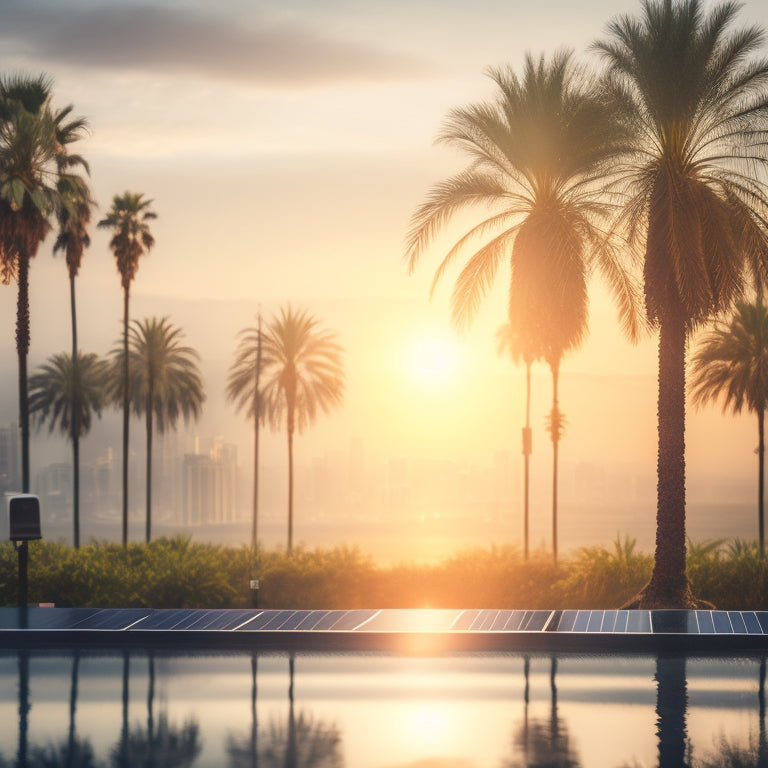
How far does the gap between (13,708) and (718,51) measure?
15.7m

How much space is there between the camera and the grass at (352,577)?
76.2ft

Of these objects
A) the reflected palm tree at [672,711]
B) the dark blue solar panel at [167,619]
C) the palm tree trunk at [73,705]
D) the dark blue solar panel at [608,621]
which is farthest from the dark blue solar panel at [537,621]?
the palm tree trunk at [73,705]

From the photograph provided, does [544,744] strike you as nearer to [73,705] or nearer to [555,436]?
[73,705]

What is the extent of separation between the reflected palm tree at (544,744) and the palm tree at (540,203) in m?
12.4

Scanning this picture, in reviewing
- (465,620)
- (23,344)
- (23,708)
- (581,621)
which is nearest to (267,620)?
(465,620)

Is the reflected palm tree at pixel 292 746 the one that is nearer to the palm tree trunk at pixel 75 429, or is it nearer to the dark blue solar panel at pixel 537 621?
the dark blue solar panel at pixel 537 621

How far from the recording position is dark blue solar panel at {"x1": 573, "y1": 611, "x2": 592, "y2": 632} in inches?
452

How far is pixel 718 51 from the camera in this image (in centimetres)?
1886

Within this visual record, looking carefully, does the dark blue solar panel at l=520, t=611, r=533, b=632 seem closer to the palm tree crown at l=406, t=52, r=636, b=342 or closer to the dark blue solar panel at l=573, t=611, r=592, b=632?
the dark blue solar panel at l=573, t=611, r=592, b=632

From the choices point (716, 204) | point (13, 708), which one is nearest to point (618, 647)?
point (13, 708)

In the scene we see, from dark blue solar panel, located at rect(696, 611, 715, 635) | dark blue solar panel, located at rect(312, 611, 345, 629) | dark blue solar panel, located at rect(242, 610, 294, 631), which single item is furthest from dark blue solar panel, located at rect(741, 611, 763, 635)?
dark blue solar panel, located at rect(242, 610, 294, 631)

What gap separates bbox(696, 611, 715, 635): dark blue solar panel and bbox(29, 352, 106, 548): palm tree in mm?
48443

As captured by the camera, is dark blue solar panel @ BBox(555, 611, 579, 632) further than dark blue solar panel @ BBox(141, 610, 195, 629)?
No

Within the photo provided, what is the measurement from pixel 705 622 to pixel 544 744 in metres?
4.33
